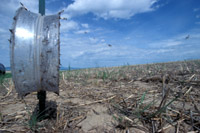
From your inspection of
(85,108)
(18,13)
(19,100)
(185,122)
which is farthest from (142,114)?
(19,100)

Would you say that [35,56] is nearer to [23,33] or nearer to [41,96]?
[23,33]

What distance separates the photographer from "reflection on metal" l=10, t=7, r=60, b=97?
1.32 m

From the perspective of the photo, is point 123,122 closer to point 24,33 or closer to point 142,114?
point 142,114

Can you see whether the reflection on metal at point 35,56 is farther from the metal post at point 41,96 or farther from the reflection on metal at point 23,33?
the metal post at point 41,96

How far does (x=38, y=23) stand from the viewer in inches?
55.9

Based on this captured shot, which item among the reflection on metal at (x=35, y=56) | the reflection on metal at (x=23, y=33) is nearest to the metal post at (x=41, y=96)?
the reflection on metal at (x=35, y=56)

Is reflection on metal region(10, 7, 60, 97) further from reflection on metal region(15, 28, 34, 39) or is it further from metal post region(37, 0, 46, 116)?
metal post region(37, 0, 46, 116)

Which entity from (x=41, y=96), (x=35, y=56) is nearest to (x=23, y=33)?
(x=35, y=56)

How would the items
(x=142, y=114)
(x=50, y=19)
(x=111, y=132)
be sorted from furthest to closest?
(x=142, y=114)
(x=50, y=19)
(x=111, y=132)

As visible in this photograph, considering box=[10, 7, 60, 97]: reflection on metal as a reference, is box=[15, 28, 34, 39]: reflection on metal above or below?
above

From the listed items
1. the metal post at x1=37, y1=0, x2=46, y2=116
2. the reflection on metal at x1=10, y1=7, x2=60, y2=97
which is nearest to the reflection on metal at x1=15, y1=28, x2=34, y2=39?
the reflection on metal at x1=10, y1=7, x2=60, y2=97

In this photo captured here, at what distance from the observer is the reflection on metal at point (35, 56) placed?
1.32m

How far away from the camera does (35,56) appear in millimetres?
1353

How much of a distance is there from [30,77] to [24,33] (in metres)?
0.48
